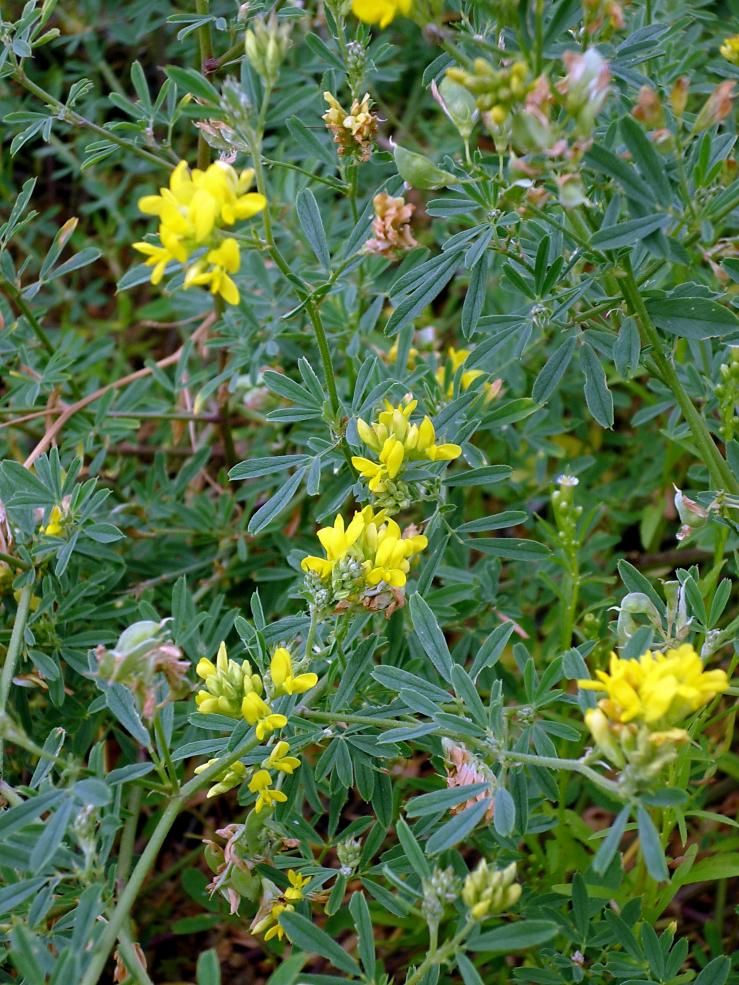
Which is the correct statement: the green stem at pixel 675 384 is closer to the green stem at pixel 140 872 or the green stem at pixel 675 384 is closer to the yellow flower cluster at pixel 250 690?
the yellow flower cluster at pixel 250 690

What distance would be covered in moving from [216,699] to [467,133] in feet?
2.85

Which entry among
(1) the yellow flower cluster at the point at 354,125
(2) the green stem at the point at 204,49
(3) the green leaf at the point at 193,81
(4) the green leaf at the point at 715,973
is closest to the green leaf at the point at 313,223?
(1) the yellow flower cluster at the point at 354,125

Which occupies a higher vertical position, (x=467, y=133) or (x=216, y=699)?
(x=467, y=133)

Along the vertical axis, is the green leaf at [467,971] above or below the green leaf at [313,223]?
below

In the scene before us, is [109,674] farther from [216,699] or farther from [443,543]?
[443,543]

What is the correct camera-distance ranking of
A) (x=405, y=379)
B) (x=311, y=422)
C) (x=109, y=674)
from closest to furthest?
(x=109, y=674) → (x=405, y=379) → (x=311, y=422)

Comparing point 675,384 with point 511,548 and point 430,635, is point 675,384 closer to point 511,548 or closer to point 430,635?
point 511,548

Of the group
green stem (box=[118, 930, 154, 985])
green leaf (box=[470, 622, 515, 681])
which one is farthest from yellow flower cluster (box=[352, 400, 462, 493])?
green stem (box=[118, 930, 154, 985])

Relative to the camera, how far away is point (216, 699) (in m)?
1.33

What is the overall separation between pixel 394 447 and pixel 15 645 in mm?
731

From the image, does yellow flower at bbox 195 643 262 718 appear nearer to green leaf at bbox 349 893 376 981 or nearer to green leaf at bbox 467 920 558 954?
green leaf at bbox 349 893 376 981

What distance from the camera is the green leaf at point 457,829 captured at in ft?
4.16

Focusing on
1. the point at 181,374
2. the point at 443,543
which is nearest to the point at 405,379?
the point at 443,543

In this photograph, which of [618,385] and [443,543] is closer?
[443,543]
